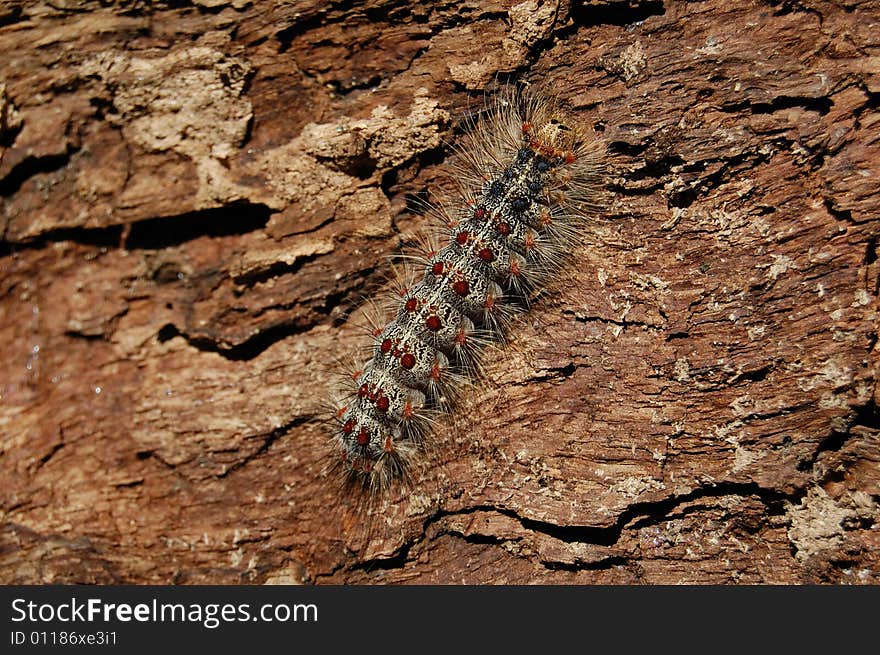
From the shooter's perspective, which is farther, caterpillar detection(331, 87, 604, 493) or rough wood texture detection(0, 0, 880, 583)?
caterpillar detection(331, 87, 604, 493)

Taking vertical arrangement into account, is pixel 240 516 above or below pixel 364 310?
below

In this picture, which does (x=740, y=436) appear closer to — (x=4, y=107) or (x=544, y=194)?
(x=544, y=194)

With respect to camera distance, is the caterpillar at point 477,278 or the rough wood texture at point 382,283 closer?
the rough wood texture at point 382,283

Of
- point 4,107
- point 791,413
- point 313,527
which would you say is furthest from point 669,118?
point 4,107
